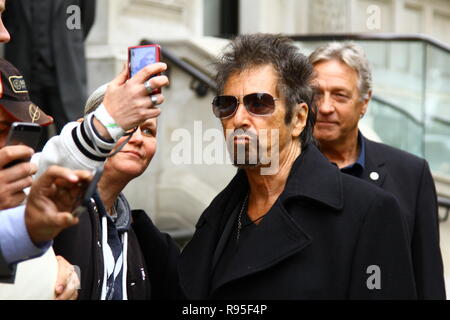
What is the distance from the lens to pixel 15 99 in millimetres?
2619

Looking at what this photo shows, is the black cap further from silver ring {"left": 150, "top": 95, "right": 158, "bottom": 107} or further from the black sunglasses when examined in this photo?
the black sunglasses

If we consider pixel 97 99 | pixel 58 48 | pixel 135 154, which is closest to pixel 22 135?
pixel 97 99

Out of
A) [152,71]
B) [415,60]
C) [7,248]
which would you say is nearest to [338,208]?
[152,71]

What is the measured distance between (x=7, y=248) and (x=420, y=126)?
6260 mm

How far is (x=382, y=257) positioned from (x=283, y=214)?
0.39m

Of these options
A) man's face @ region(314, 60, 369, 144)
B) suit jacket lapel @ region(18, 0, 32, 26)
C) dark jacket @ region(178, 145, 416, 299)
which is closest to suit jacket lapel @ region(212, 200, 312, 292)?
dark jacket @ region(178, 145, 416, 299)

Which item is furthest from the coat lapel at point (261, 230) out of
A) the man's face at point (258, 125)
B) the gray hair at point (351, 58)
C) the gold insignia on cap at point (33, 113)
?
the gray hair at point (351, 58)

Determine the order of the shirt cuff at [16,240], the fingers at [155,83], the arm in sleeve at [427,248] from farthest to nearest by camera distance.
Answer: the arm in sleeve at [427,248]
the fingers at [155,83]
the shirt cuff at [16,240]

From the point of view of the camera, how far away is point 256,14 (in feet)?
35.0

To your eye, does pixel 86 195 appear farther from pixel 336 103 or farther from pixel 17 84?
pixel 336 103

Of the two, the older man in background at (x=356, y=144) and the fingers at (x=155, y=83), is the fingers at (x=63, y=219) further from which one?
the older man in background at (x=356, y=144)

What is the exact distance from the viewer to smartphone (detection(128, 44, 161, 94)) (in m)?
2.48

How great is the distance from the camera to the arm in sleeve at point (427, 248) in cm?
349
